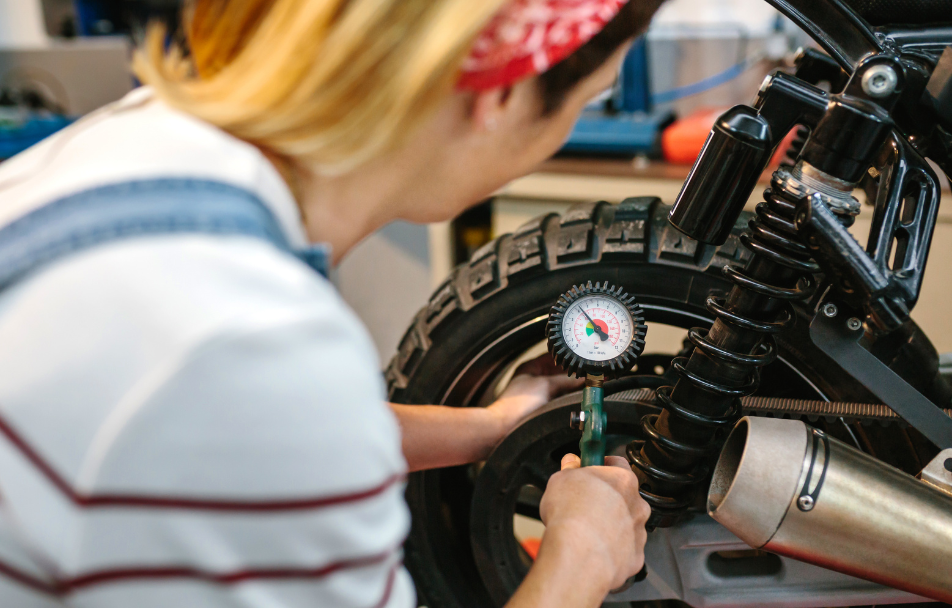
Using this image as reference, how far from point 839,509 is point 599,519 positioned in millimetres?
207

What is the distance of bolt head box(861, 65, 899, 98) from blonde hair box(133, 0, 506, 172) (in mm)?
309

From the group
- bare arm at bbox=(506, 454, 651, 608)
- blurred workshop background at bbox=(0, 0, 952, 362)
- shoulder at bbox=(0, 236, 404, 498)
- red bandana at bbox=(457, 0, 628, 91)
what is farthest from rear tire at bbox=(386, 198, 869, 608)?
blurred workshop background at bbox=(0, 0, 952, 362)

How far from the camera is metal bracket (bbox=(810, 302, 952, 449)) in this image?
25.4 inches

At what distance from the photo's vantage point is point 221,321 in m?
0.31

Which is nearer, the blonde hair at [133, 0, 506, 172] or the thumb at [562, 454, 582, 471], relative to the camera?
the blonde hair at [133, 0, 506, 172]

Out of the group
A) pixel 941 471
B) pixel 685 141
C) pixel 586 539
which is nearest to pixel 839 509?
pixel 941 471

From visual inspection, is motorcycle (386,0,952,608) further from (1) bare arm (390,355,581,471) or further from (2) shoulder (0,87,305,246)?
(2) shoulder (0,87,305,246)

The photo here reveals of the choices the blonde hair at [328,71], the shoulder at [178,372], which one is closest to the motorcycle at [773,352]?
the blonde hair at [328,71]

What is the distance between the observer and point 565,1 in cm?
45

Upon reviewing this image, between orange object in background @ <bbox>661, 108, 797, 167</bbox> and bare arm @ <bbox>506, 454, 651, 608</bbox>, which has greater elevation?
orange object in background @ <bbox>661, 108, 797, 167</bbox>

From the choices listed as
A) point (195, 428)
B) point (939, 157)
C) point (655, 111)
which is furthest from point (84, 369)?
point (655, 111)

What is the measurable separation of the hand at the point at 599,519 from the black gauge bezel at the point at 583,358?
0.09 m

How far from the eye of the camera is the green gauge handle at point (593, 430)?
0.68 metres

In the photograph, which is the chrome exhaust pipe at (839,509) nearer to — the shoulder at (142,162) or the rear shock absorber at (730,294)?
the rear shock absorber at (730,294)
